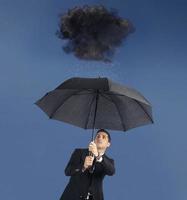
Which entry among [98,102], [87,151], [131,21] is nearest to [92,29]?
[131,21]

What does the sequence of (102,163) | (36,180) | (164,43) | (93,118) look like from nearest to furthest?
(102,163) < (93,118) < (36,180) < (164,43)

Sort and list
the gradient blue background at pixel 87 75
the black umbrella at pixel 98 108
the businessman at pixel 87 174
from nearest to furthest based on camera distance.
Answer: the businessman at pixel 87 174
the black umbrella at pixel 98 108
the gradient blue background at pixel 87 75

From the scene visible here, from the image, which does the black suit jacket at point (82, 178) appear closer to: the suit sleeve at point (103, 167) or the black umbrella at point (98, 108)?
the suit sleeve at point (103, 167)

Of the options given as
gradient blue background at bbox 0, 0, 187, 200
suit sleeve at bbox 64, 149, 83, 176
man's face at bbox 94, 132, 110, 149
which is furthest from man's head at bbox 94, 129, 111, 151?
gradient blue background at bbox 0, 0, 187, 200

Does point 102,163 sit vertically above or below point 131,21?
below

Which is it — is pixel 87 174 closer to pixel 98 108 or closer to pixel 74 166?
pixel 74 166

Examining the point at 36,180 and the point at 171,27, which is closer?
the point at 36,180

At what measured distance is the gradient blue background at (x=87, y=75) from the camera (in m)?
3.37

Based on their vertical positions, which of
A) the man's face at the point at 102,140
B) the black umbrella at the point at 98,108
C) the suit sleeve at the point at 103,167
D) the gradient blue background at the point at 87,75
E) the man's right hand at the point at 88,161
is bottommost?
the man's right hand at the point at 88,161

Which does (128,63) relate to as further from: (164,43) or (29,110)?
(29,110)

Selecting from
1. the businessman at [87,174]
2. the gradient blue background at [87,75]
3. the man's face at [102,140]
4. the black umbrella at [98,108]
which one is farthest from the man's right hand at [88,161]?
the gradient blue background at [87,75]

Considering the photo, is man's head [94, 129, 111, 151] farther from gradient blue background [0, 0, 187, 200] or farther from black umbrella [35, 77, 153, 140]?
gradient blue background [0, 0, 187, 200]

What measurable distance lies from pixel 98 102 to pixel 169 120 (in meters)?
0.92

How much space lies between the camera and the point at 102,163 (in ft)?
8.66
